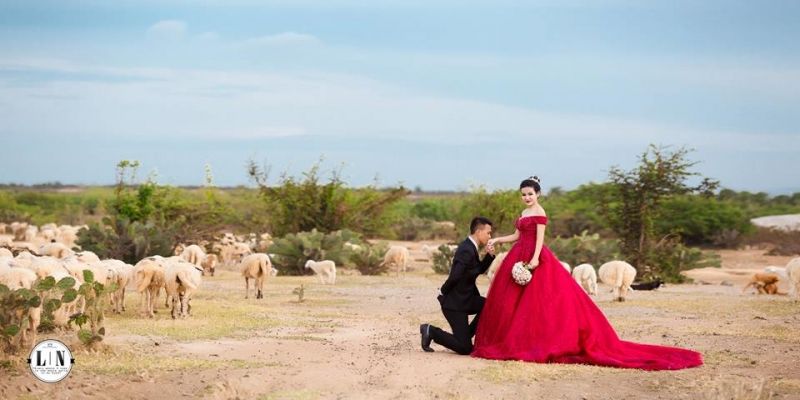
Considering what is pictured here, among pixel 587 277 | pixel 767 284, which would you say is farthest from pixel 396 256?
pixel 767 284

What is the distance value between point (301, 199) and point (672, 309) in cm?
1837

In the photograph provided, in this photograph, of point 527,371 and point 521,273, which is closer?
point 527,371

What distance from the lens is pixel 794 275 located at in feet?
64.2

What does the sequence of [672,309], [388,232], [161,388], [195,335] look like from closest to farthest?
[161,388] → [195,335] → [672,309] → [388,232]

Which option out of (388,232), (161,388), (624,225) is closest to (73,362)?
(161,388)

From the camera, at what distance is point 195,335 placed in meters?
13.8

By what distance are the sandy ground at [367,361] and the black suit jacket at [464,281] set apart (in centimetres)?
66

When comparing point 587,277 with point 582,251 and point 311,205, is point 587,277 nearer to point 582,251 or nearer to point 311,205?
point 582,251

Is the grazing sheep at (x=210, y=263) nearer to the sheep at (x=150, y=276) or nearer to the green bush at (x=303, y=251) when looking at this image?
the green bush at (x=303, y=251)

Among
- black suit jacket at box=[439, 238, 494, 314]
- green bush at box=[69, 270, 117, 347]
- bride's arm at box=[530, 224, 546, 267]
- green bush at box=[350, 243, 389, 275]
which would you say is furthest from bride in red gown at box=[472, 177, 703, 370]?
green bush at box=[350, 243, 389, 275]

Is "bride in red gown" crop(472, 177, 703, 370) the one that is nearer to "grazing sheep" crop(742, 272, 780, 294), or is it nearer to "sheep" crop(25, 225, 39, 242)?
"grazing sheep" crop(742, 272, 780, 294)

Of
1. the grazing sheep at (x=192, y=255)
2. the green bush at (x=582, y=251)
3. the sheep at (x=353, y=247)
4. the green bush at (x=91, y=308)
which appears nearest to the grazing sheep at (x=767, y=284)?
the green bush at (x=582, y=251)

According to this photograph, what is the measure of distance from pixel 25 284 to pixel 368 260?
17.1 meters

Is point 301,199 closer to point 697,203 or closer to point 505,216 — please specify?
point 505,216
